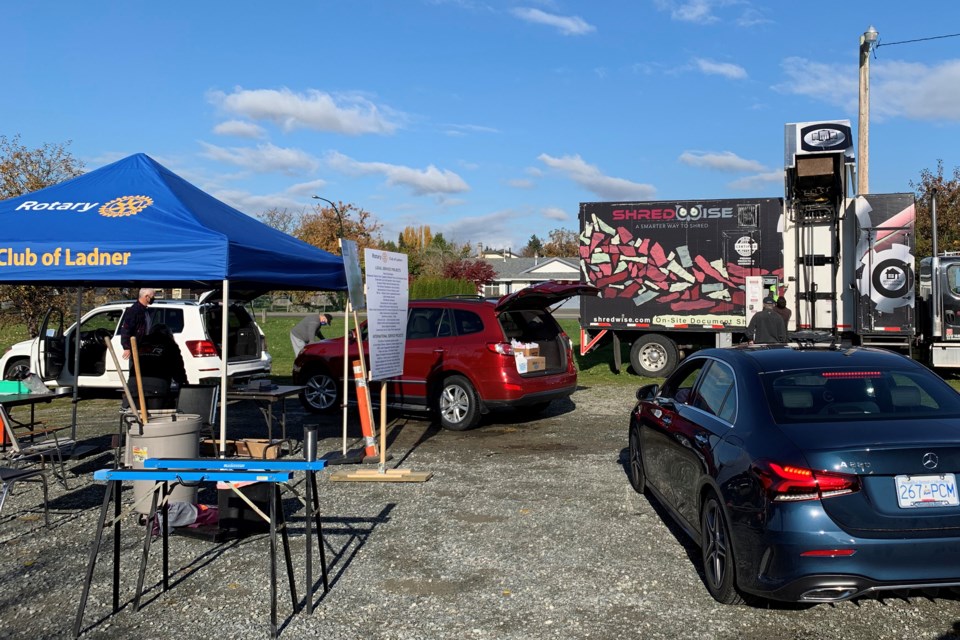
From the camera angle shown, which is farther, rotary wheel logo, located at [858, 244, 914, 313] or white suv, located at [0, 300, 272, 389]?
rotary wheel logo, located at [858, 244, 914, 313]

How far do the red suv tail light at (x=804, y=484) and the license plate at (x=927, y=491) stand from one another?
0.72ft

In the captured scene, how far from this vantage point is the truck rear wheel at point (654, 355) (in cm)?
1659

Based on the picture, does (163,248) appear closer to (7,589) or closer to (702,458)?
(7,589)

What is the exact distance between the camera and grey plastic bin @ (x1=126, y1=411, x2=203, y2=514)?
6.08m

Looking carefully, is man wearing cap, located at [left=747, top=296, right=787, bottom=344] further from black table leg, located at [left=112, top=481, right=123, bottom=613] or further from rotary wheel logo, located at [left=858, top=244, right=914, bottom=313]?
black table leg, located at [left=112, top=481, right=123, bottom=613]

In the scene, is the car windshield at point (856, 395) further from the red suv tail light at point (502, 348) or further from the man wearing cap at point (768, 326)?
the man wearing cap at point (768, 326)

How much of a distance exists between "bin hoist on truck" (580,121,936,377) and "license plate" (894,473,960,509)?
10523 millimetres

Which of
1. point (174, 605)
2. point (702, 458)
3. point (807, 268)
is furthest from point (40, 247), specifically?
point (807, 268)

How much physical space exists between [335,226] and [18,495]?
1972 inches

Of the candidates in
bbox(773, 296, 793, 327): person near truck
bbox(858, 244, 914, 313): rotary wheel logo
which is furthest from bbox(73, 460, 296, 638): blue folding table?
bbox(858, 244, 914, 313): rotary wheel logo

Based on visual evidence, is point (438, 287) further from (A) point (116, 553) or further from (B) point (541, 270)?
(B) point (541, 270)

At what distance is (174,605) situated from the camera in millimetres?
4805

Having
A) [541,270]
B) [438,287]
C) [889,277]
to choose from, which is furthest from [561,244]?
[889,277]

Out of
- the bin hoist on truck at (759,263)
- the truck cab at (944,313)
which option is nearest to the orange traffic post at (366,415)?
the bin hoist on truck at (759,263)
